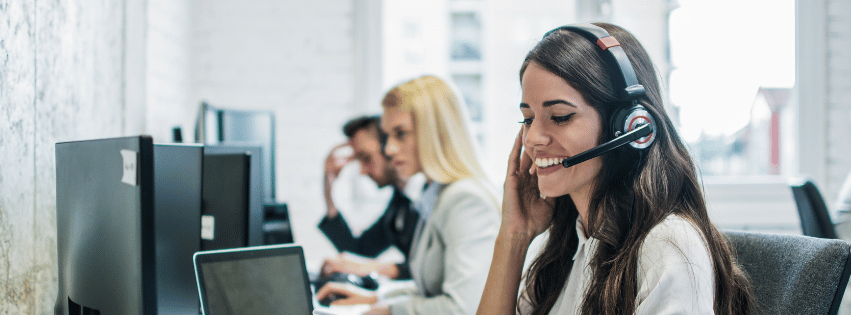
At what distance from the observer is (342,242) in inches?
89.0

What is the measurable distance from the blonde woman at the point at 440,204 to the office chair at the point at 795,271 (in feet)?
2.04

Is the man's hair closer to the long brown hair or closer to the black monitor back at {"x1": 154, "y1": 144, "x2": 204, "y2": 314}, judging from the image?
the black monitor back at {"x1": 154, "y1": 144, "x2": 204, "y2": 314}

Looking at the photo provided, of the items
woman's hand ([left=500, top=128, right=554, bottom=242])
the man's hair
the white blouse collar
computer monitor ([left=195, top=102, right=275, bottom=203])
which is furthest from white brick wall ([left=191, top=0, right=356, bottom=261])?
the white blouse collar

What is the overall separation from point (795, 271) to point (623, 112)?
336 millimetres

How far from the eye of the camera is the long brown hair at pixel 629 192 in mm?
832

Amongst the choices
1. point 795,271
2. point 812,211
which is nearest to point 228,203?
point 795,271

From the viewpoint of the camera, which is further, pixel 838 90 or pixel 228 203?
pixel 838 90

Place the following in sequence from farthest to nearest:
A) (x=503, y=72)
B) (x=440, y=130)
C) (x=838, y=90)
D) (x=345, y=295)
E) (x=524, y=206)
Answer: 1. (x=503, y=72)
2. (x=838, y=90)
3. (x=440, y=130)
4. (x=345, y=295)
5. (x=524, y=206)

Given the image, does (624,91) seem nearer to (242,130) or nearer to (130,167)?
(130,167)

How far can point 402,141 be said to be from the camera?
5.35 ft

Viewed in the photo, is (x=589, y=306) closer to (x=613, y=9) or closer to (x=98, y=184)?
(x=98, y=184)

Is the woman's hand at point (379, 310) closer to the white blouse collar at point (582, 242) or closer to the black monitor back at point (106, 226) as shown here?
the white blouse collar at point (582, 242)

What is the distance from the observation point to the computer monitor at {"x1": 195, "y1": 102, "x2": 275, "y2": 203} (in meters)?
1.54

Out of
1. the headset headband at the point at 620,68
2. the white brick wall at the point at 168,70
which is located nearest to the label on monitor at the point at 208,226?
the white brick wall at the point at 168,70
